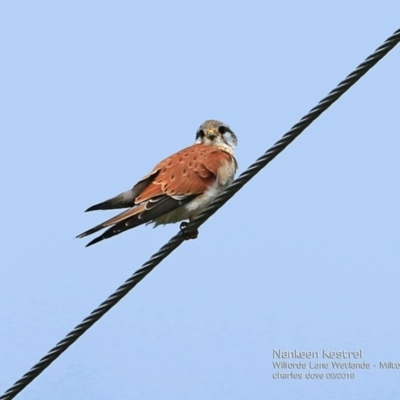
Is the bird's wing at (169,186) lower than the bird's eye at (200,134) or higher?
lower

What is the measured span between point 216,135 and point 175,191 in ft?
3.65

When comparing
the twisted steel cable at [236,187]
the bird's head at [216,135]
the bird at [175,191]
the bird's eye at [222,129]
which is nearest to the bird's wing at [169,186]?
the bird at [175,191]

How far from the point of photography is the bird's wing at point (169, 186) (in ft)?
18.9

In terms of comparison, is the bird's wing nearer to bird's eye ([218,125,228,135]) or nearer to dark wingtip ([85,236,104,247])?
dark wingtip ([85,236,104,247])

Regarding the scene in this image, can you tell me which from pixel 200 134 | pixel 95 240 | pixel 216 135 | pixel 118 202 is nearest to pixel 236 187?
pixel 95 240

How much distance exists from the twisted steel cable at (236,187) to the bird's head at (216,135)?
2342mm

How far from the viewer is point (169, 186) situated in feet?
20.1

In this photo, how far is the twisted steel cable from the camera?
4391 millimetres

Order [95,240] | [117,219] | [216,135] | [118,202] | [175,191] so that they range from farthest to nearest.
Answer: [216,135] → [175,191] → [118,202] → [117,219] → [95,240]

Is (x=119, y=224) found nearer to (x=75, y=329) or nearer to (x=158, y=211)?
(x=158, y=211)

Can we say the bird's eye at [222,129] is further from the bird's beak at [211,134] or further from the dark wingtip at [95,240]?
the dark wingtip at [95,240]

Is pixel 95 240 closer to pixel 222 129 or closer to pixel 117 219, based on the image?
pixel 117 219

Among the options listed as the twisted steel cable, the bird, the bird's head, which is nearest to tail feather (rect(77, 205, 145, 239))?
the bird

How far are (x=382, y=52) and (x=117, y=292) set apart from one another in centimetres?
163
